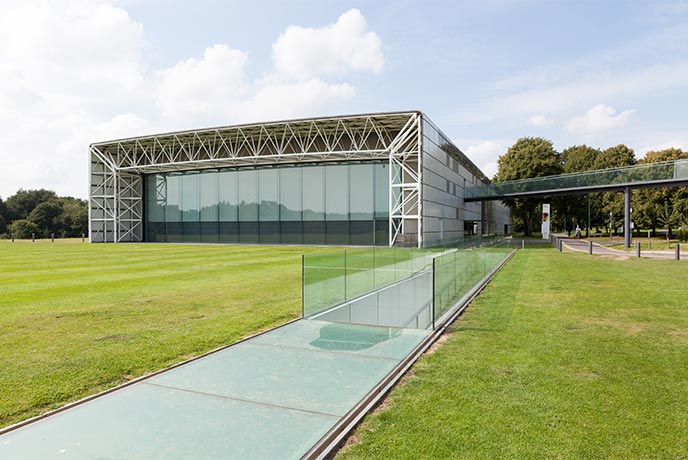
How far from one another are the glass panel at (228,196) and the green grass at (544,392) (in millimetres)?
42994

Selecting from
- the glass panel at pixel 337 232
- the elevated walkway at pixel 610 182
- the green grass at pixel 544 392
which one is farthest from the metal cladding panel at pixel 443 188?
the green grass at pixel 544 392

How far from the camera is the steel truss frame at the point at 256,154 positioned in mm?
41375

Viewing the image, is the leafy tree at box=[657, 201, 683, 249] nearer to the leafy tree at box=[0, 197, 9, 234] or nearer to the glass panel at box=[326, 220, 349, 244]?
the glass panel at box=[326, 220, 349, 244]

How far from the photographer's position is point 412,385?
6.14 metres

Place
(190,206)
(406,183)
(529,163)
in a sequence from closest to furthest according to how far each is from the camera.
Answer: (406,183)
(190,206)
(529,163)

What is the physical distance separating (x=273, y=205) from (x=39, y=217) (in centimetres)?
6719

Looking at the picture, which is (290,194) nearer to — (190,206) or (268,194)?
(268,194)

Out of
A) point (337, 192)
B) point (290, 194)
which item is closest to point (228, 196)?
point (290, 194)

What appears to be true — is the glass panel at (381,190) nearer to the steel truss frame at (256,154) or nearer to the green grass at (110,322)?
the steel truss frame at (256,154)

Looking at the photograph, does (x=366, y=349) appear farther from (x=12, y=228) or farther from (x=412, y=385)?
(x=12, y=228)

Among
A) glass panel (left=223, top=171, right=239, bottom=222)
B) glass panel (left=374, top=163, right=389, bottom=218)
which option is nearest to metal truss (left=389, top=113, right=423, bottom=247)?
glass panel (left=374, top=163, right=389, bottom=218)

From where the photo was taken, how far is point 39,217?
91500 mm

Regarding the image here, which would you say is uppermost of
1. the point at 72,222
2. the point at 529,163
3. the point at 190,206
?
the point at 529,163

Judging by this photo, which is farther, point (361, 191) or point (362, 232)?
point (361, 191)
